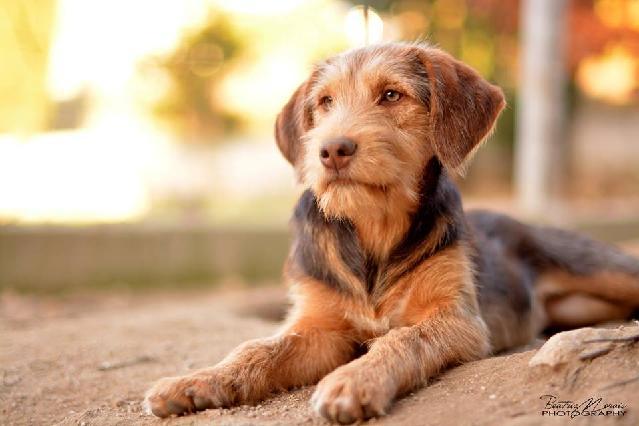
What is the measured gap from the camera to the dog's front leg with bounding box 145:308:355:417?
10.6 ft

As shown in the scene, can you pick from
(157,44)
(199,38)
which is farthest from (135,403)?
(199,38)

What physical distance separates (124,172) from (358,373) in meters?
12.8

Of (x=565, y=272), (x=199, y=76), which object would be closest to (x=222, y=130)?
(x=199, y=76)

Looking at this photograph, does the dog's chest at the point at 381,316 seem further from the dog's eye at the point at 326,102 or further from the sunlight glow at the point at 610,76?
the sunlight glow at the point at 610,76

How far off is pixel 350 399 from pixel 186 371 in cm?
154

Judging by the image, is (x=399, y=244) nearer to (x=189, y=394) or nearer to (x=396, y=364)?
(x=396, y=364)

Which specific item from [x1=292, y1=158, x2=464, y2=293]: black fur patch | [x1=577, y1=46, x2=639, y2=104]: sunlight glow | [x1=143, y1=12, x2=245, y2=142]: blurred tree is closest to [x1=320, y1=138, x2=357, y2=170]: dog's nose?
[x1=292, y1=158, x2=464, y2=293]: black fur patch

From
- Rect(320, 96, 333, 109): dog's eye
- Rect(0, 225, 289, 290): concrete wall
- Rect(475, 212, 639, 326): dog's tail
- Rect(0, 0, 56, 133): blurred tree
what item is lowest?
Rect(0, 225, 289, 290): concrete wall

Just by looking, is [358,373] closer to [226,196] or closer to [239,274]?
[239,274]

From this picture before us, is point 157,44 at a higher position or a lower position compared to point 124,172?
higher

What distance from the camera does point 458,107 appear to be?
12.7ft

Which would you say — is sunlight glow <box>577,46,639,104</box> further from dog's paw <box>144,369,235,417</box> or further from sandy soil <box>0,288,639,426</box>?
dog's paw <box>144,369,235,417</box>

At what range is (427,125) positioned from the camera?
153 inches
